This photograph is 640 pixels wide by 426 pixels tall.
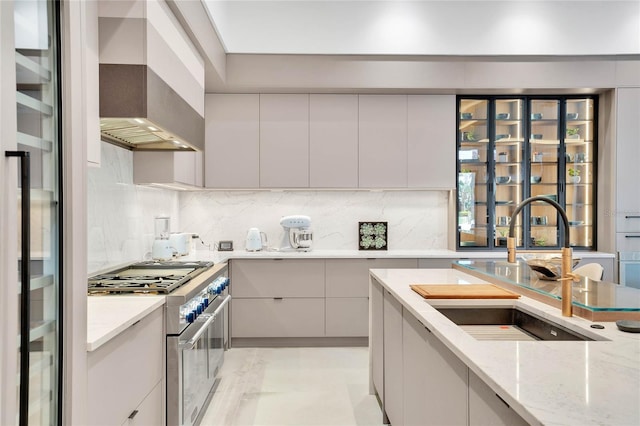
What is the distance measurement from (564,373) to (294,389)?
7.90ft

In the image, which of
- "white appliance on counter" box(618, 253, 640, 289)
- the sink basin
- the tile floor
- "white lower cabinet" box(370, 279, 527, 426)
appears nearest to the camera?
"white lower cabinet" box(370, 279, 527, 426)

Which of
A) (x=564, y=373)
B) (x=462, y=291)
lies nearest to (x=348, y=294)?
(x=462, y=291)

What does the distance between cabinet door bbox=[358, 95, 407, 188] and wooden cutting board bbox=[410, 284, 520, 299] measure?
2173mm

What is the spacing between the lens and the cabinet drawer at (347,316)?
159 inches

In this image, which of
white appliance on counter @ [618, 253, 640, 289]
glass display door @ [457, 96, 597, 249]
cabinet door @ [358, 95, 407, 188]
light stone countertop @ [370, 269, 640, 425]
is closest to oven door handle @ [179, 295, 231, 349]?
light stone countertop @ [370, 269, 640, 425]

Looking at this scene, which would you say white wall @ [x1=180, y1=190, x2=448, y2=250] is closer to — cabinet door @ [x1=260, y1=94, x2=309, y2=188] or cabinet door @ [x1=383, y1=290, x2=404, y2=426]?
cabinet door @ [x1=260, y1=94, x2=309, y2=188]

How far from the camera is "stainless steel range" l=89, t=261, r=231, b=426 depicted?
2.14m

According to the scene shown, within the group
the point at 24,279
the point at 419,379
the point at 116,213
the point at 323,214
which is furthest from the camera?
the point at 323,214

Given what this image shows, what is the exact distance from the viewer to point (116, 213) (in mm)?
2889

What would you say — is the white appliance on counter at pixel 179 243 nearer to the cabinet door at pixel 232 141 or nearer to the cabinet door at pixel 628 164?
the cabinet door at pixel 232 141

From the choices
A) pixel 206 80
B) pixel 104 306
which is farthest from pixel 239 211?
pixel 104 306

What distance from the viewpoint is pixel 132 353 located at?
178 cm

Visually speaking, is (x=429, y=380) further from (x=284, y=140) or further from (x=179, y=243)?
(x=284, y=140)

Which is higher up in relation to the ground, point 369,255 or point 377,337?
point 369,255
